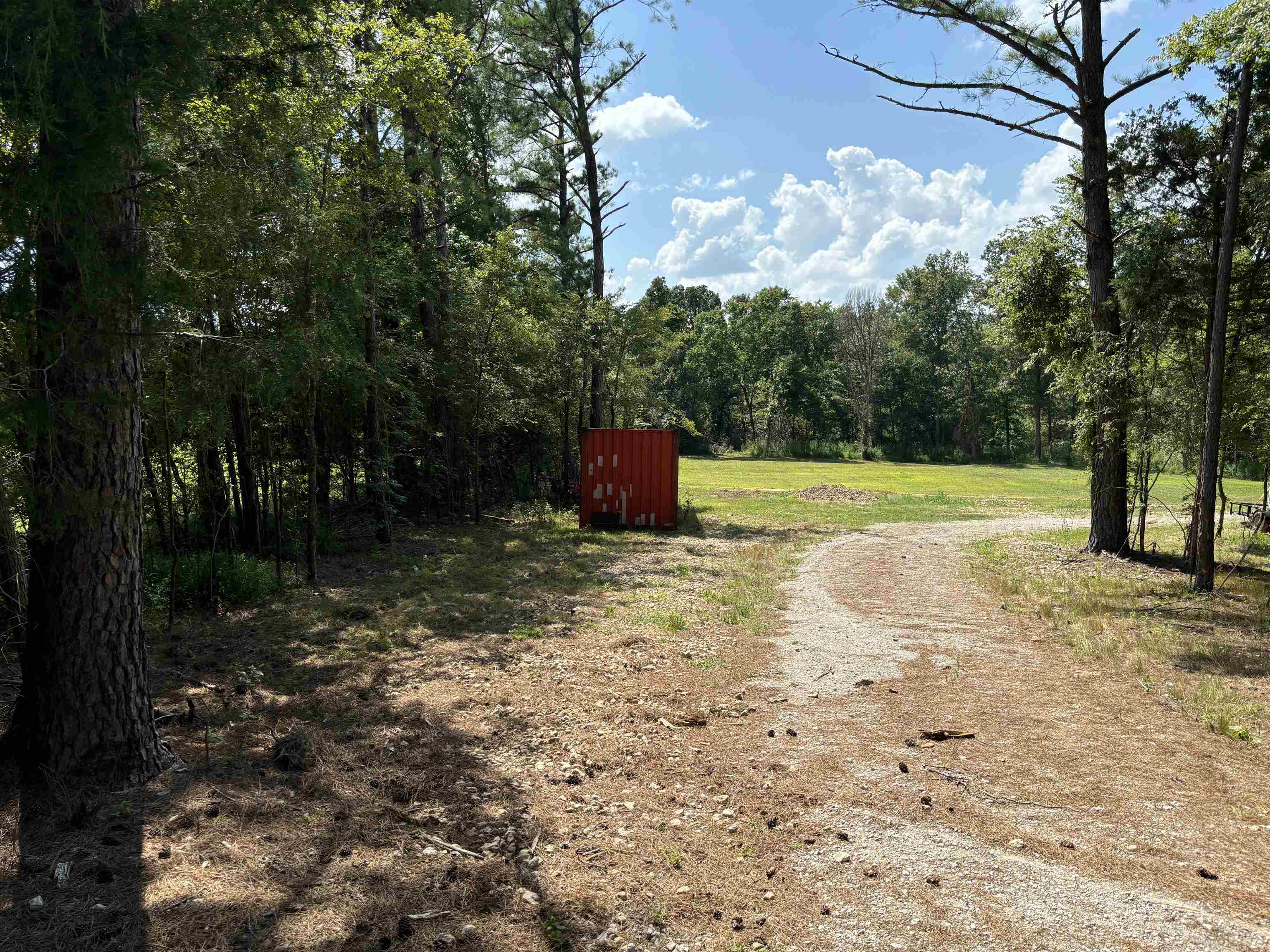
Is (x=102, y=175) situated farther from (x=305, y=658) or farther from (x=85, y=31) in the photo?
(x=305, y=658)

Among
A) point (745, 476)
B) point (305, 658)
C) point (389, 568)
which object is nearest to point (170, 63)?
point (305, 658)

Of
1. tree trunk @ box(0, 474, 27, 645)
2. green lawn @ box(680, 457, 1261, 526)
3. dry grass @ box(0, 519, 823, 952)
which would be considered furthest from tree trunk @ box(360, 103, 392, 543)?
green lawn @ box(680, 457, 1261, 526)

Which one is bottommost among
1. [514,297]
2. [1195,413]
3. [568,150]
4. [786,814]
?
[786,814]

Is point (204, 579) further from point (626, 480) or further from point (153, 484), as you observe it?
point (626, 480)

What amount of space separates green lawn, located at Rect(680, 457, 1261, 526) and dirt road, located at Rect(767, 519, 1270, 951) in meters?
6.60

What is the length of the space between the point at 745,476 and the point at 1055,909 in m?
28.8

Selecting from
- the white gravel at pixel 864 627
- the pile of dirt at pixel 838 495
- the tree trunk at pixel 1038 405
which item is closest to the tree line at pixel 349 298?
the white gravel at pixel 864 627

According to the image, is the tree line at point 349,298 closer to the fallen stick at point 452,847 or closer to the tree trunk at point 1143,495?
the tree trunk at point 1143,495

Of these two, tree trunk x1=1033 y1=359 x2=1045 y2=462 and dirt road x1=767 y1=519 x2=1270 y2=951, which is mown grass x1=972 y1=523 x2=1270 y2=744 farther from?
tree trunk x1=1033 y1=359 x2=1045 y2=462

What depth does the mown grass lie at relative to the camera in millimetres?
5277

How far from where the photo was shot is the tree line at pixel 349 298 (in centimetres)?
332

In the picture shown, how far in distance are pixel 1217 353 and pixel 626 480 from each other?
917cm

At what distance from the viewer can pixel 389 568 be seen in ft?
32.1

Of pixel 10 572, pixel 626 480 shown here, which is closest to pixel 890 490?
pixel 626 480
